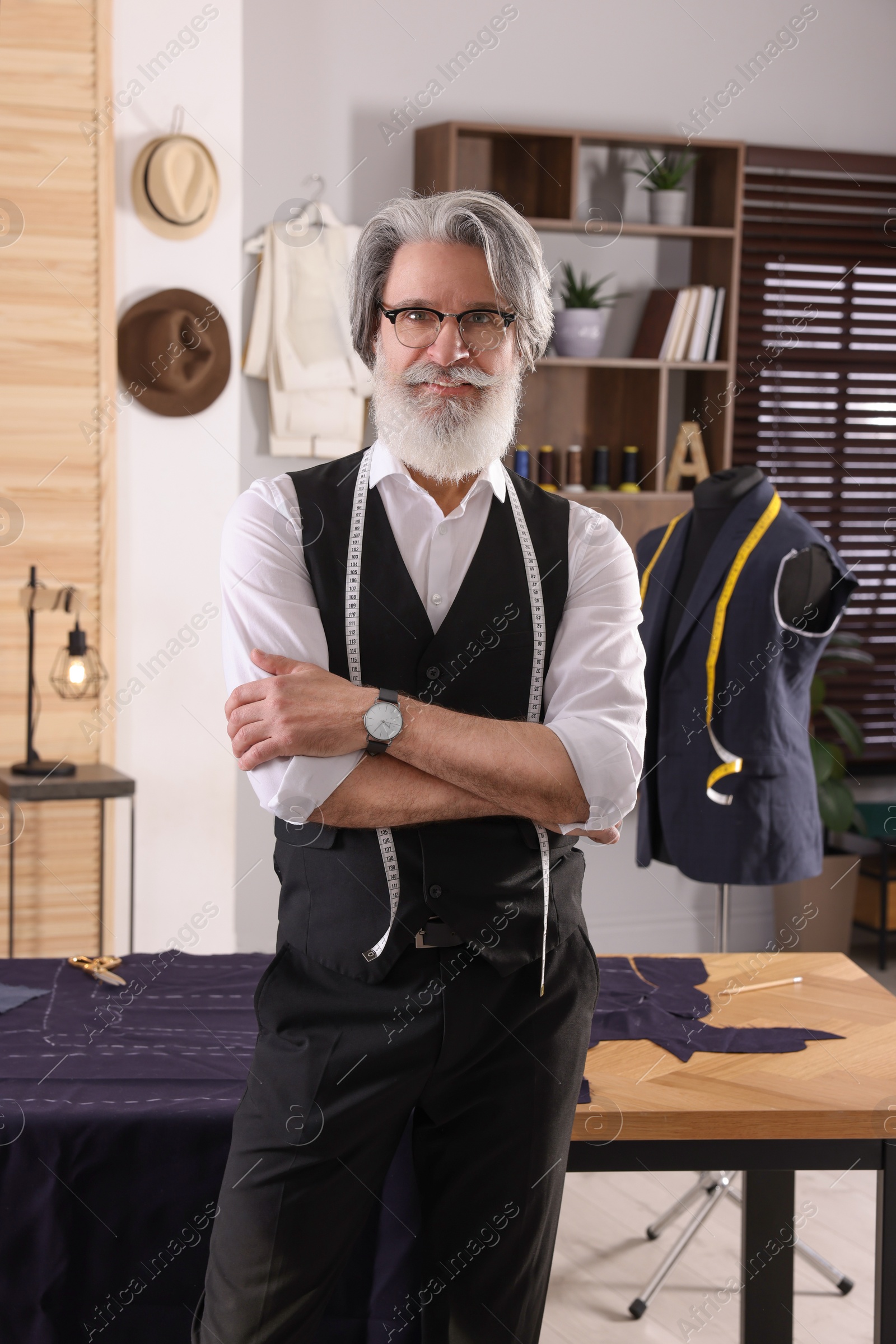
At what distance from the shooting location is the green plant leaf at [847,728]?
4496 mm

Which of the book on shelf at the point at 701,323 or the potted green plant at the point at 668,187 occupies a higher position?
the potted green plant at the point at 668,187

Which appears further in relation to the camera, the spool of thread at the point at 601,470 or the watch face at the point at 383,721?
the spool of thread at the point at 601,470

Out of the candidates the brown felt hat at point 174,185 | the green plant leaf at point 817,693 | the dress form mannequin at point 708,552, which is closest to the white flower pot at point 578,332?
the brown felt hat at point 174,185

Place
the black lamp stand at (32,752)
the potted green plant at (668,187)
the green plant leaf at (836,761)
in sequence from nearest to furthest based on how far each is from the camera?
the black lamp stand at (32,752), the potted green plant at (668,187), the green plant leaf at (836,761)

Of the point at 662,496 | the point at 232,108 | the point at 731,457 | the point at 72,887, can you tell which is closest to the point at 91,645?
the point at 72,887

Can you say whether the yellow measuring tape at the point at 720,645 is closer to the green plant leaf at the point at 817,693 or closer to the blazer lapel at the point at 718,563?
the blazer lapel at the point at 718,563

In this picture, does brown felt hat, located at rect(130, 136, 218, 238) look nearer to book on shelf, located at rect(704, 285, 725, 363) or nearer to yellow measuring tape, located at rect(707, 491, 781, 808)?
book on shelf, located at rect(704, 285, 725, 363)

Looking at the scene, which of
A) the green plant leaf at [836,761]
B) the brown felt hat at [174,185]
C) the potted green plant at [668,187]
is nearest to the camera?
the brown felt hat at [174,185]

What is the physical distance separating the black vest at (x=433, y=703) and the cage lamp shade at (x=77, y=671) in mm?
A: 2044

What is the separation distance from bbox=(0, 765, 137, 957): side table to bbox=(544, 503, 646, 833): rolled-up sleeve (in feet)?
6.80

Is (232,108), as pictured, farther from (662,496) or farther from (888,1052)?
(888,1052)

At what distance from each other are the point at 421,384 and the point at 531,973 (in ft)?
2.29

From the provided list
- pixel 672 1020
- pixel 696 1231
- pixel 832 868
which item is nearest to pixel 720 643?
pixel 672 1020

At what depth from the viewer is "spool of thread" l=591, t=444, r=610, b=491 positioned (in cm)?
415
